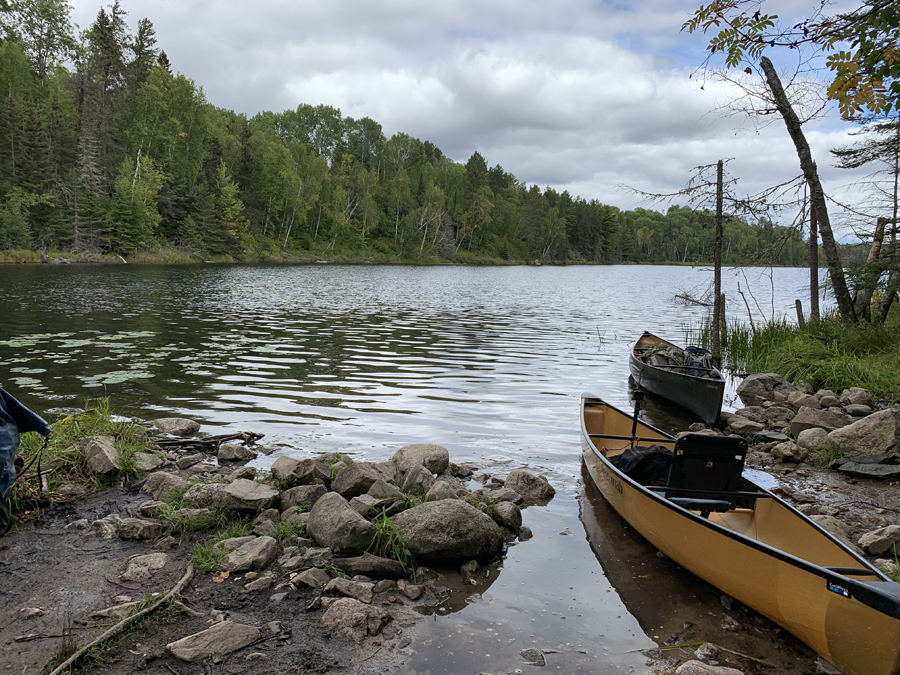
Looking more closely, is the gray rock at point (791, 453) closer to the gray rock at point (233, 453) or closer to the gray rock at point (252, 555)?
the gray rock at point (252, 555)

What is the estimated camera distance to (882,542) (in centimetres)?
529

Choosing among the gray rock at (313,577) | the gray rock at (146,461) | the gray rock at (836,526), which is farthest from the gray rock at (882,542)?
the gray rock at (146,461)

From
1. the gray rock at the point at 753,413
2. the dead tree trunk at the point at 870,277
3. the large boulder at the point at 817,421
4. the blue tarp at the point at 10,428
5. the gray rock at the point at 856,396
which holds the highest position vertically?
the dead tree trunk at the point at 870,277

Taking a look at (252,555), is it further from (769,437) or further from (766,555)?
(769,437)

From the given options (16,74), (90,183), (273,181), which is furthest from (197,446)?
(273,181)

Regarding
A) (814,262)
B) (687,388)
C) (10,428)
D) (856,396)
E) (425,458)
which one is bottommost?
(425,458)

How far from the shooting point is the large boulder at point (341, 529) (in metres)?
4.95

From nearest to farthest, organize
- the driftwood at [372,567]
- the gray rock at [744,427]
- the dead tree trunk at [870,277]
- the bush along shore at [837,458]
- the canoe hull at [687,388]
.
→ 1. the driftwood at [372,567]
2. the bush along shore at [837,458]
3. the gray rock at [744,427]
4. the canoe hull at [687,388]
5. the dead tree trunk at [870,277]

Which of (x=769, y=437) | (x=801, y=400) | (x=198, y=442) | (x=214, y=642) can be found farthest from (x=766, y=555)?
(x=801, y=400)

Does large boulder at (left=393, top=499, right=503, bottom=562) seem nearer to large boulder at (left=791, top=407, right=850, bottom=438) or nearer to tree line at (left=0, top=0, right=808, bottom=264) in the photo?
large boulder at (left=791, top=407, right=850, bottom=438)

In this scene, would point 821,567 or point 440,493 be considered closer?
point 821,567

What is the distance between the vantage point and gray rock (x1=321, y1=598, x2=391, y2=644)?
4.00 m

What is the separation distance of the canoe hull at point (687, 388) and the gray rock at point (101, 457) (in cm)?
961

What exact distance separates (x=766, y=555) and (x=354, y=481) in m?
3.83
